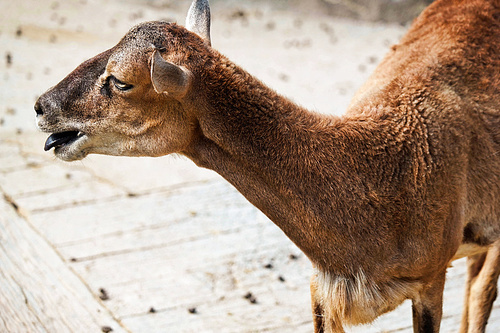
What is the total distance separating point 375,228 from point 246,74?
3.18 feet

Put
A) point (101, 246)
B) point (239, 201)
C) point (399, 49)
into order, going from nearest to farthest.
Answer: point (399, 49)
point (101, 246)
point (239, 201)

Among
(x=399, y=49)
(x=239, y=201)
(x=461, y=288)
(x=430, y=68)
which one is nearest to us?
(x=430, y=68)

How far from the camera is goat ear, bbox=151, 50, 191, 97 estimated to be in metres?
2.89

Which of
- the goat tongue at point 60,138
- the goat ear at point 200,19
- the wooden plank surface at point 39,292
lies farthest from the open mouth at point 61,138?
the wooden plank surface at point 39,292

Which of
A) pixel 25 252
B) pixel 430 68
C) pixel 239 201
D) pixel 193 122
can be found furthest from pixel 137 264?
pixel 430 68

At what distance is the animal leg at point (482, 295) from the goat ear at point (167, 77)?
224 centimetres

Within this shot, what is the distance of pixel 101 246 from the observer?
210 inches

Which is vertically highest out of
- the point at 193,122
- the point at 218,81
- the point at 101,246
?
the point at 218,81

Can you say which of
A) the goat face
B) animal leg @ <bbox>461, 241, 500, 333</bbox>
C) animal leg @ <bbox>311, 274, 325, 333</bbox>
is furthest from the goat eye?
animal leg @ <bbox>461, 241, 500, 333</bbox>

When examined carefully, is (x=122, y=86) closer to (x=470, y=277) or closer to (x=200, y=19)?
(x=200, y=19)

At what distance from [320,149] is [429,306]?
3.42 feet

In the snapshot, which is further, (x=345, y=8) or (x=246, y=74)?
(x=345, y=8)

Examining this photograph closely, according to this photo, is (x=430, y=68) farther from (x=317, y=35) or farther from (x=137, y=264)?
(x=317, y=35)

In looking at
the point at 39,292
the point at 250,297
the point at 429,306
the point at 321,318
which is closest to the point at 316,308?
the point at 321,318
